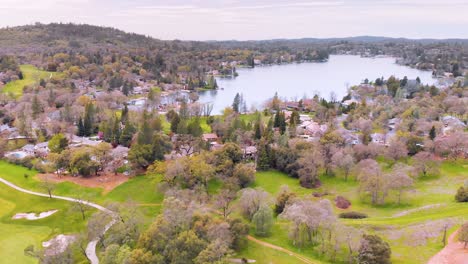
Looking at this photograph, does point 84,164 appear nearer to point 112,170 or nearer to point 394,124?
point 112,170

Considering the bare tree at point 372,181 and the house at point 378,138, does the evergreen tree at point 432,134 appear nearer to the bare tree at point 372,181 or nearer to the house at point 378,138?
the house at point 378,138

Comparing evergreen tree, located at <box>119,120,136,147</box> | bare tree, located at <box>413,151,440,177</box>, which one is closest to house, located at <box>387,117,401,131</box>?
bare tree, located at <box>413,151,440,177</box>

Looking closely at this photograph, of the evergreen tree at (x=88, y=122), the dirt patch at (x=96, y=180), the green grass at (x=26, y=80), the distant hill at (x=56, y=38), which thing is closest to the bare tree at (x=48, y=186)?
the dirt patch at (x=96, y=180)

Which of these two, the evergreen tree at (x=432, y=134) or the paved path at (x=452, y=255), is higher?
the evergreen tree at (x=432, y=134)

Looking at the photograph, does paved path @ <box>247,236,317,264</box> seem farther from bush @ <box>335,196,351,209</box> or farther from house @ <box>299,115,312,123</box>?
house @ <box>299,115,312,123</box>

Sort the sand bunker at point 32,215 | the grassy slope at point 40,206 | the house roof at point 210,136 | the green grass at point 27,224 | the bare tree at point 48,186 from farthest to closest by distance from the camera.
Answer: the house roof at point 210,136 < the bare tree at point 48,186 < the sand bunker at point 32,215 < the grassy slope at point 40,206 < the green grass at point 27,224
